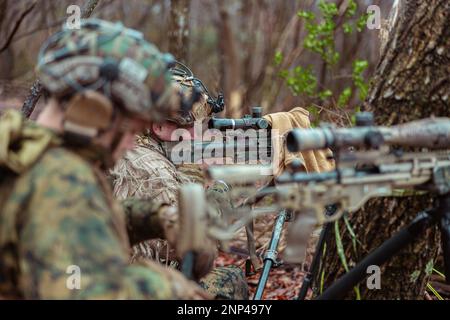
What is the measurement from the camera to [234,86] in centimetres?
1565

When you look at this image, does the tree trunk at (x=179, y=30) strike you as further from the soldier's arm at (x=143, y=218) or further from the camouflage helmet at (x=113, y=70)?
the camouflage helmet at (x=113, y=70)

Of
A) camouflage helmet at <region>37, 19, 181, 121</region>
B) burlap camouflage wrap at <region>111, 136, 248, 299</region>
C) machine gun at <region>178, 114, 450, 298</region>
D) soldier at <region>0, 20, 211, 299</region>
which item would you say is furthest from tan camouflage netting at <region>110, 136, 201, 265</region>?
camouflage helmet at <region>37, 19, 181, 121</region>

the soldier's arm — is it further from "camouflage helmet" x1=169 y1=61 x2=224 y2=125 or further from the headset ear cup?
"camouflage helmet" x1=169 y1=61 x2=224 y2=125

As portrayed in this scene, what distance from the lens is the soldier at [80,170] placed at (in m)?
1.98

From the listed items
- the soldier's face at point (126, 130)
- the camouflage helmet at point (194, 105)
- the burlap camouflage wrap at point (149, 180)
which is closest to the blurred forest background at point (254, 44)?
the camouflage helmet at point (194, 105)

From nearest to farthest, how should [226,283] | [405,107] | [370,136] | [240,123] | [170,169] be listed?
1. [370,136]
2. [405,107]
3. [226,283]
4. [240,123]
5. [170,169]

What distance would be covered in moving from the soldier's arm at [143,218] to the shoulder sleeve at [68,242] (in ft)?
2.21

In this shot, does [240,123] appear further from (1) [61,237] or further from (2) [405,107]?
(1) [61,237]

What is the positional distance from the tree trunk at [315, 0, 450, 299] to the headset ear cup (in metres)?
1.68

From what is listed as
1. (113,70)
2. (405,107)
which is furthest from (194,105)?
(113,70)

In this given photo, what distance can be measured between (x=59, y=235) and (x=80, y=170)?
240 millimetres

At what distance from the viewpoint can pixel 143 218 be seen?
2807mm
